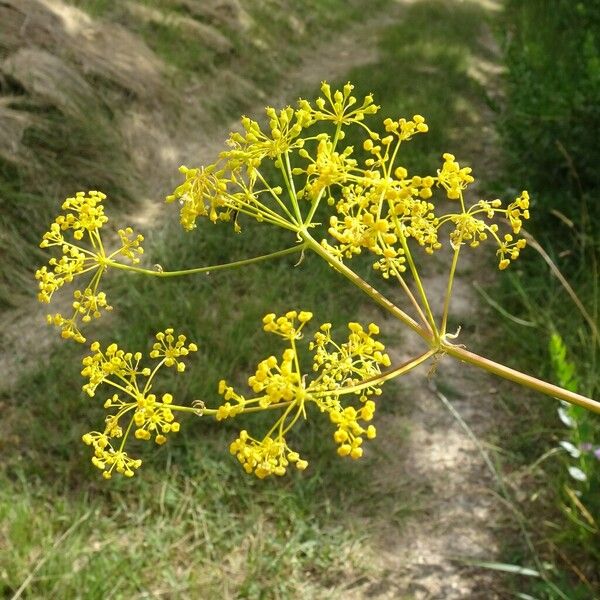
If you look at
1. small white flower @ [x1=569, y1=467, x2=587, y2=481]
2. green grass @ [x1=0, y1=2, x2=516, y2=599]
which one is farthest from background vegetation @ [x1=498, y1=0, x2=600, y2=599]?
green grass @ [x1=0, y1=2, x2=516, y2=599]

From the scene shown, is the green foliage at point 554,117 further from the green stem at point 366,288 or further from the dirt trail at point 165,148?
the green stem at point 366,288

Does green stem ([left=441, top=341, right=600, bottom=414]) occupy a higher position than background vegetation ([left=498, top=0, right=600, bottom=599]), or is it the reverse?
green stem ([left=441, top=341, right=600, bottom=414])

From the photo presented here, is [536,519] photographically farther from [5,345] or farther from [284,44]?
[284,44]

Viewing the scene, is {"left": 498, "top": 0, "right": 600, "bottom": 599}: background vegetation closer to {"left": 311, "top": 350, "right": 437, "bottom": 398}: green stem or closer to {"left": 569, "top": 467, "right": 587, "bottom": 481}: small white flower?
{"left": 569, "top": 467, "right": 587, "bottom": 481}: small white flower

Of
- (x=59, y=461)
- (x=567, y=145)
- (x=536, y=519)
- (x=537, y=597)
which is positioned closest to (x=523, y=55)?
(x=567, y=145)

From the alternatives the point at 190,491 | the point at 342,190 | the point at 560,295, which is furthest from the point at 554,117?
the point at 342,190

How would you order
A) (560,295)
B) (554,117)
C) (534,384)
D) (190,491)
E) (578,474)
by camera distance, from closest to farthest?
1. (534,384)
2. (578,474)
3. (190,491)
4. (560,295)
5. (554,117)

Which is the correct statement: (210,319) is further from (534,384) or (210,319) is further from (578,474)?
(534,384)

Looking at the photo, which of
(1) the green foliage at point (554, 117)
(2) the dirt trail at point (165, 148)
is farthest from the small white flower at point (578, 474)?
(2) the dirt trail at point (165, 148)
